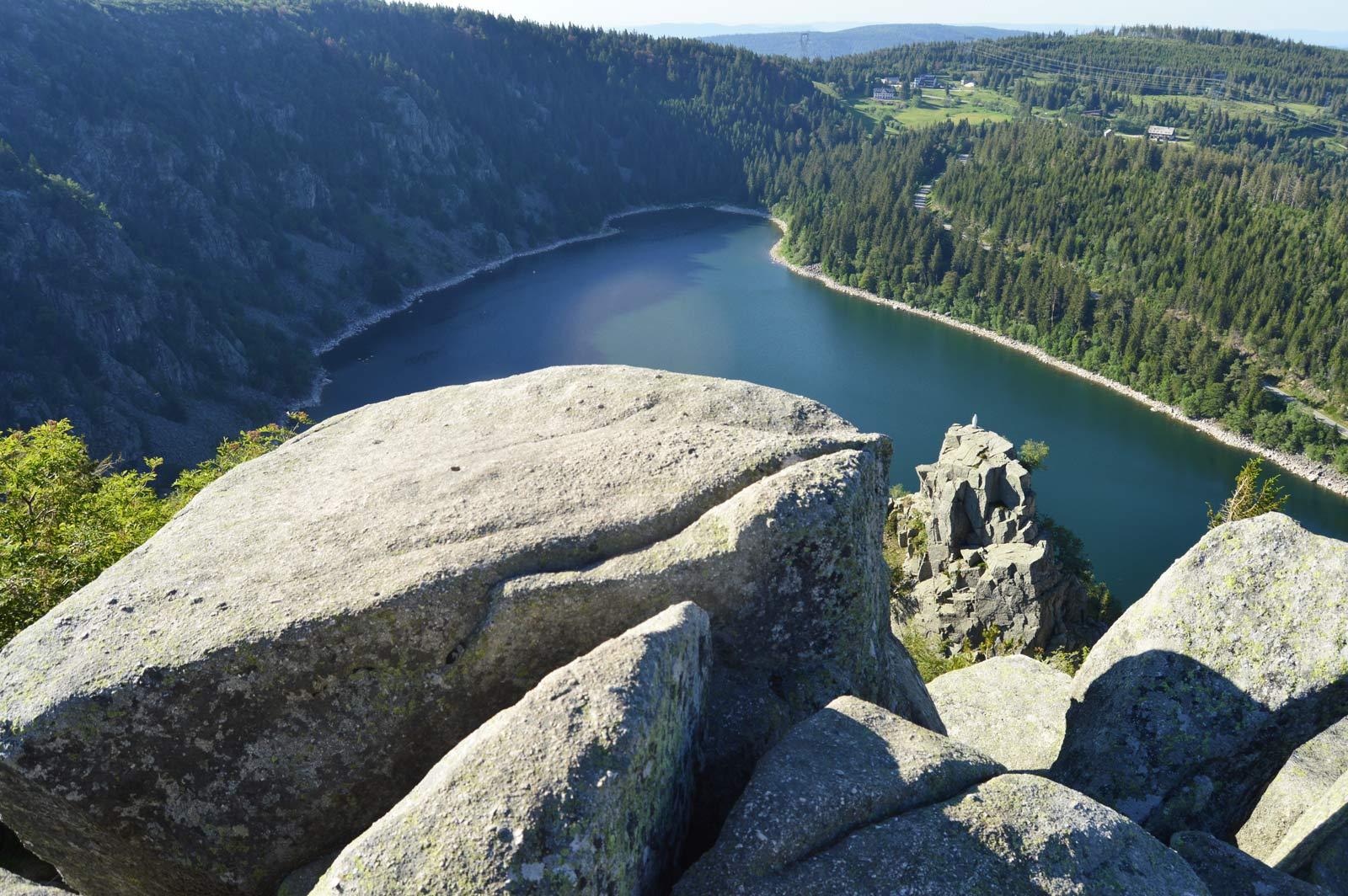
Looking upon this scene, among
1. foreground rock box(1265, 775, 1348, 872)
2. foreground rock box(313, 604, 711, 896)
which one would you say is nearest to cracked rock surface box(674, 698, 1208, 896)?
foreground rock box(313, 604, 711, 896)

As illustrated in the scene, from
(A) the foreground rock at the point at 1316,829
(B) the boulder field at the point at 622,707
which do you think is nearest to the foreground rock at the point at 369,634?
(B) the boulder field at the point at 622,707

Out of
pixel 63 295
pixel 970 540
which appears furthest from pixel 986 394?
pixel 63 295

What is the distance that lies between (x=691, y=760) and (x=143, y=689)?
6364mm

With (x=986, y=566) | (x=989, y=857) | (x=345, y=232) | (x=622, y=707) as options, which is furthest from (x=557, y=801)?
(x=345, y=232)

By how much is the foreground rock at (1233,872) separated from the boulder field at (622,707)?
0.10 ft

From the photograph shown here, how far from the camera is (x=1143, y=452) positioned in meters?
93.4

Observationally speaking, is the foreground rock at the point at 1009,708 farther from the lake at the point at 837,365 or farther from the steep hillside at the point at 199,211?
the steep hillside at the point at 199,211

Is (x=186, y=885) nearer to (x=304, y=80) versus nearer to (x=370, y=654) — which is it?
(x=370, y=654)

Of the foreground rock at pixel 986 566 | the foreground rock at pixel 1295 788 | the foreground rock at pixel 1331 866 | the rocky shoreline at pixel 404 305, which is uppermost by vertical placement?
the foreground rock at pixel 1331 866

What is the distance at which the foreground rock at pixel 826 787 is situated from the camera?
766 cm

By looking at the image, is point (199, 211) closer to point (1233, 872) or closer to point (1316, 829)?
point (1233, 872)

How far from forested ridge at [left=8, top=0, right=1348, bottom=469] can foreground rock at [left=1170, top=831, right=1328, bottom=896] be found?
105252 mm

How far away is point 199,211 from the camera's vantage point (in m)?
135

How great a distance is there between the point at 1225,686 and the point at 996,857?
5.49 meters
